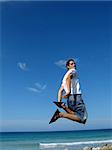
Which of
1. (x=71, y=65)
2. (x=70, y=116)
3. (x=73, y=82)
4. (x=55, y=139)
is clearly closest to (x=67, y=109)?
(x=70, y=116)

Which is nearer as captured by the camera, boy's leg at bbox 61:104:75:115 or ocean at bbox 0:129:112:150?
boy's leg at bbox 61:104:75:115

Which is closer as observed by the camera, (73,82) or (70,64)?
(73,82)

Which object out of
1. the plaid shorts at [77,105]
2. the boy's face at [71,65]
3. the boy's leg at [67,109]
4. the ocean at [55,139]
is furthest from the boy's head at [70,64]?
the ocean at [55,139]

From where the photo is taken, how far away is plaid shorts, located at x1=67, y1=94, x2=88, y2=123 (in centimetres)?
393

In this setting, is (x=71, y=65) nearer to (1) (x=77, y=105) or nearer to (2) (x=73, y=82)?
(2) (x=73, y=82)

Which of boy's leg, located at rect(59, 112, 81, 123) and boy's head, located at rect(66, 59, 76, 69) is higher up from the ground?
boy's head, located at rect(66, 59, 76, 69)

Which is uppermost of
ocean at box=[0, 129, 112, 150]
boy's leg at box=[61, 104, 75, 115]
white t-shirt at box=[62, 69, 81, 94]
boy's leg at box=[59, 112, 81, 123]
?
white t-shirt at box=[62, 69, 81, 94]

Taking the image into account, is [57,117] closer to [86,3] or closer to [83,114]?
[83,114]

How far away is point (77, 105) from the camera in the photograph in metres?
4.00

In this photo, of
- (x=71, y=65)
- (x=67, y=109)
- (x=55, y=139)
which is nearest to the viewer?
(x=67, y=109)

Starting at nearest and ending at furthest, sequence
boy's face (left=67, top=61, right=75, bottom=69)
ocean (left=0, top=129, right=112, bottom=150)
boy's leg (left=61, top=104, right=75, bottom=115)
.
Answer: boy's leg (left=61, top=104, right=75, bottom=115) → boy's face (left=67, top=61, right=75, bottom=69) → ocean (left=0, top=129, right=112, bottom=150)

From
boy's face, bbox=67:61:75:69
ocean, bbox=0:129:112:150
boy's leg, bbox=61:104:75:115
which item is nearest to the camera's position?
boy's leg, bbox=61:104:75:115

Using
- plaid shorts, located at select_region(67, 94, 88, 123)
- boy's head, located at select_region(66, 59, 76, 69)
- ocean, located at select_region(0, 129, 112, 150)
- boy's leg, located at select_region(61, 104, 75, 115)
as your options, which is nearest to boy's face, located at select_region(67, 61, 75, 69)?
boy's head, located at select_region(66, 59, 76, 69)

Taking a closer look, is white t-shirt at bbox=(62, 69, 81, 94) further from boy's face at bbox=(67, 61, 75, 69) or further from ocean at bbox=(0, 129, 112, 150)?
ocean at bbox=(0, 129, 112, 150)
